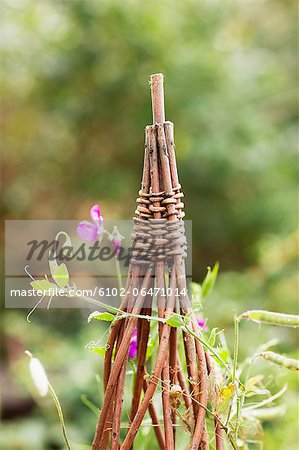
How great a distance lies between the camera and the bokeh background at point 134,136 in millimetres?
2217

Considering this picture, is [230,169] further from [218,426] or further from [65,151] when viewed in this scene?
[218,426]

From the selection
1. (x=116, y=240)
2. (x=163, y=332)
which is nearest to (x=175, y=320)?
(x=163, y=332)

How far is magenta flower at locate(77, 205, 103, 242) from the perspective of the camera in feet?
1.86

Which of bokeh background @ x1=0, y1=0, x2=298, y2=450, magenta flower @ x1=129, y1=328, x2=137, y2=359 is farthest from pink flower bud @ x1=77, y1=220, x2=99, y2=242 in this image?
bokeh background @ x1=0, y1=0, x2=298, y2=450

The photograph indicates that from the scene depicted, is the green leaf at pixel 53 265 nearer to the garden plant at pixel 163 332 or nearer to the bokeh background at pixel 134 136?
the garden plant at pixel 163 332

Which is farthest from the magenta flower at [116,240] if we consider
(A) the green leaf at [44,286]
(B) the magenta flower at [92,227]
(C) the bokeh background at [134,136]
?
(C) the bokeh background at [134,136]

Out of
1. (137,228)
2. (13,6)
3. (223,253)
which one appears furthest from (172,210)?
(223,253)

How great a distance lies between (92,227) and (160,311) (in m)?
0.13

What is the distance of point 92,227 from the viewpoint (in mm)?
579

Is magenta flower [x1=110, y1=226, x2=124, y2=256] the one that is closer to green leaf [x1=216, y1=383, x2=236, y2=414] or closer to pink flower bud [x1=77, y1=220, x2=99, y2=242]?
pink flower bud [x1=77, y1=220, x2=99, y2=242]

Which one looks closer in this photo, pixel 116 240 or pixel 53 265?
pixel 53 265

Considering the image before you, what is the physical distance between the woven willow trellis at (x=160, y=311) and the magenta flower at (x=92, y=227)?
60 millimetres

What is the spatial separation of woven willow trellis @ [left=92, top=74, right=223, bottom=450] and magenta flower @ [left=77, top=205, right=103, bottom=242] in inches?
2.4

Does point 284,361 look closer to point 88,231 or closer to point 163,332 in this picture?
point 163,332
